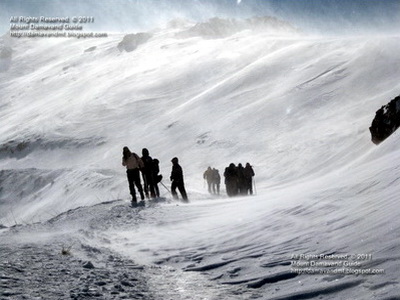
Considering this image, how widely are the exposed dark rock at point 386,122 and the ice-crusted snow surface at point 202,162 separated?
37.2 inches

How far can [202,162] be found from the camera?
31062 millimetres

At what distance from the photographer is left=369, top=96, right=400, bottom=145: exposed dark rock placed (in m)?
Answer: 19.7

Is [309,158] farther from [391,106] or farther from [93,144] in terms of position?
[93,144]

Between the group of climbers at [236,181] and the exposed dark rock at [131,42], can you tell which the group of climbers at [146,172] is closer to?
the group of climbers at [236,181]

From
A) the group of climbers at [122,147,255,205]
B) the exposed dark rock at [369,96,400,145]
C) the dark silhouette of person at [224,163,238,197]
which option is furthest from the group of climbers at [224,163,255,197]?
the exposed dark rock at [369,96,400,145]

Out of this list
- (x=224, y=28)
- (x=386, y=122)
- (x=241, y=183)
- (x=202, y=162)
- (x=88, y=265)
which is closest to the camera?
(x=88, y=265)

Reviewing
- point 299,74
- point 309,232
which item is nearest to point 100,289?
point 309,232

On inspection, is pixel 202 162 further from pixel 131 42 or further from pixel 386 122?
pixel 131 42

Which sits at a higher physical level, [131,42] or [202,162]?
[131,42]

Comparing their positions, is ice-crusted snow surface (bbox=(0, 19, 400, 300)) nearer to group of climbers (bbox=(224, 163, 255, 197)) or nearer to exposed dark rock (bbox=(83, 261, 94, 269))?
exposed dark rock (bbox=(83, 261, 94, 269))

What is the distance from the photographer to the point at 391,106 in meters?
20.3

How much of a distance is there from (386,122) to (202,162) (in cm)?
1367

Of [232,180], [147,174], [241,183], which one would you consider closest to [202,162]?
[241,183]

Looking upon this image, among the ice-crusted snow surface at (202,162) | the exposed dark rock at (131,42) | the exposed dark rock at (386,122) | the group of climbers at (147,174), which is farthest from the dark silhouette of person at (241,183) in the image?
the exposed dark rock at (131,42)
